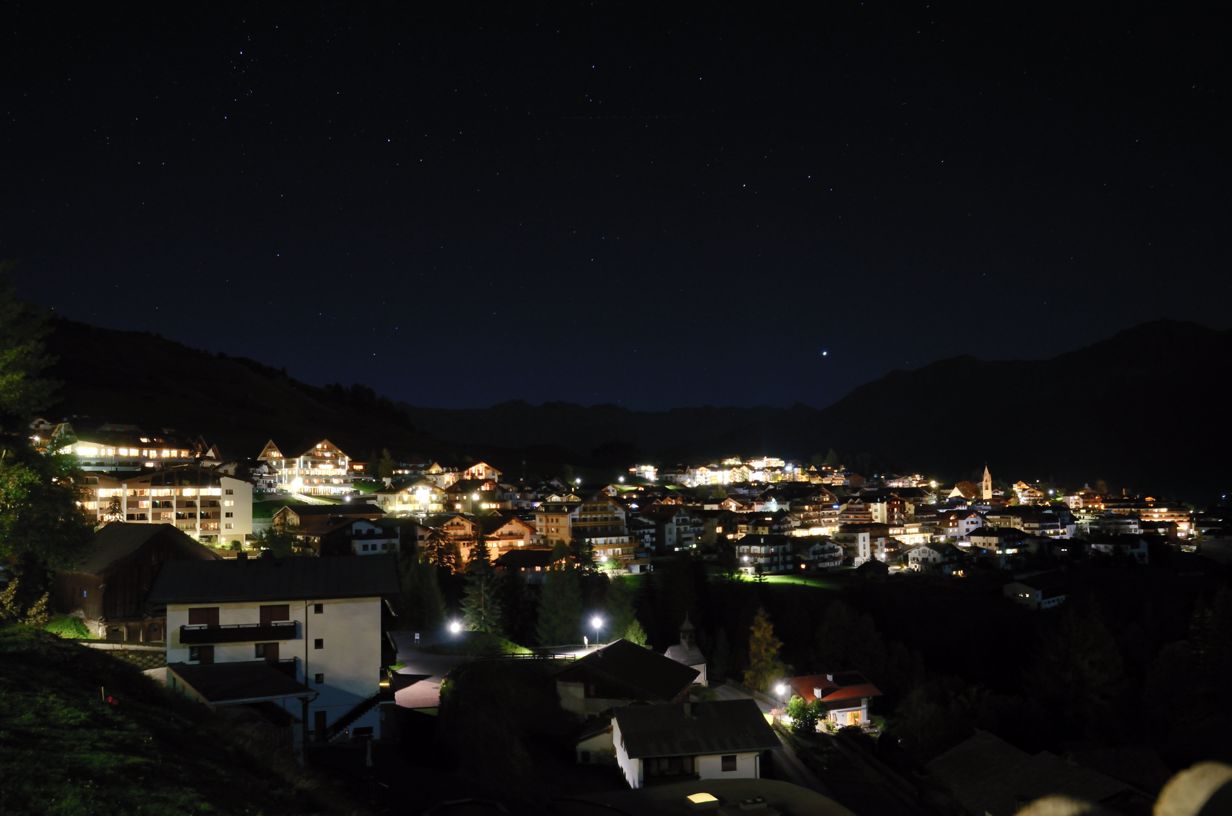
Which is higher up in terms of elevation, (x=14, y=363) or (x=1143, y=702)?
(x=14, y=363)

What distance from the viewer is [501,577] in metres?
35.3

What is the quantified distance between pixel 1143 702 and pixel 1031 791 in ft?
56.6

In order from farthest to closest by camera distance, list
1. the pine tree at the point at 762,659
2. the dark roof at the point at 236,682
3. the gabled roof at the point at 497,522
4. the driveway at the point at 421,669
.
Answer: the gabled roof at the point at 497,522, the pine tree at the point at 762,659, the driveway at the point at 421,669, the dark roof at the point at 236,682

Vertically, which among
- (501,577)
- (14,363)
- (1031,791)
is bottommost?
(1031,791)

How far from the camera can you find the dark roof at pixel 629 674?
19.7 meters

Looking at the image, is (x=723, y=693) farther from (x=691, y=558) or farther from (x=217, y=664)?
(x=691, y=558)

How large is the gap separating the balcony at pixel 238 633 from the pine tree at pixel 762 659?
18342 millimetres

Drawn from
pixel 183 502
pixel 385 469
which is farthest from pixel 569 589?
pixel 385 469

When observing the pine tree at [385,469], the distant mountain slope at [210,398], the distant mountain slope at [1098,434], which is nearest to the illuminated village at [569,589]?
the pine tree at [385,469]

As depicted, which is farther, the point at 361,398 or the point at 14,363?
the point at 361,398

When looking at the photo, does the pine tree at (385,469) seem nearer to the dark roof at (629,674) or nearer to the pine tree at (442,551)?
the pine tree at (442,551)

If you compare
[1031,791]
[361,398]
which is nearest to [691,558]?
[1031,791]

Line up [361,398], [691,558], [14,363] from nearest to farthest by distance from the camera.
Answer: [14,363], [691,558], [361,398]

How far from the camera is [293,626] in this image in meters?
15.8
